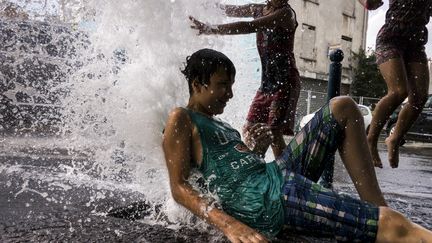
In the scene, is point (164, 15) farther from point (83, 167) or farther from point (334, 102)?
point (83, 167)

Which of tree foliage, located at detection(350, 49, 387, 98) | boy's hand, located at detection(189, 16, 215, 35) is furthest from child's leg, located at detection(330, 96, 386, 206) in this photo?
tree foliage, located at detection(350, 49, 387, 98)

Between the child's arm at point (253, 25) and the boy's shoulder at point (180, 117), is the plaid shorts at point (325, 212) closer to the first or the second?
the boy's shoulder at point (180, 117)

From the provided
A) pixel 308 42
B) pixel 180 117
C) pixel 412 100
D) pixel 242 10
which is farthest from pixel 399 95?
pixel 308 42

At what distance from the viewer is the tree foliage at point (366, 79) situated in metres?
27.8

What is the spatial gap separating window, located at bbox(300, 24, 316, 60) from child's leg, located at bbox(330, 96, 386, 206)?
23041 millimetres

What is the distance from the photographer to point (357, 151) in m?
2.10

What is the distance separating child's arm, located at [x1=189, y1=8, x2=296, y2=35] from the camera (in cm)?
321

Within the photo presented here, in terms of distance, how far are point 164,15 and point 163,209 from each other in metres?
1.45

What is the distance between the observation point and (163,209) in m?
2.64

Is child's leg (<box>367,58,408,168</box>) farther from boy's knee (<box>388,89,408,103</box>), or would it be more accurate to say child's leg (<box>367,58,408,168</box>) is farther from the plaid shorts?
the plaid shorts

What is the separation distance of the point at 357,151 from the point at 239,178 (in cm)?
57

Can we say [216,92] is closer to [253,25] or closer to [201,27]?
[201,27]

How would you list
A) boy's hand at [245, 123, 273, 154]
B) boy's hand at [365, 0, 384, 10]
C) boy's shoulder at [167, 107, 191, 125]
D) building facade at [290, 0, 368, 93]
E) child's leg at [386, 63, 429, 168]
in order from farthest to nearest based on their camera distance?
building facade at [290, 0, 368, 93], child's leg at [386, 63, 429, 168], boy's hand at [365, 0, 384, 10], boy's hand at [245, 123, 273, 154], boy's shoulder at [167, 107, 191, 125]

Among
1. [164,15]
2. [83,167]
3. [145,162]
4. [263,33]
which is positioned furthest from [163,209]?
[83,167]
